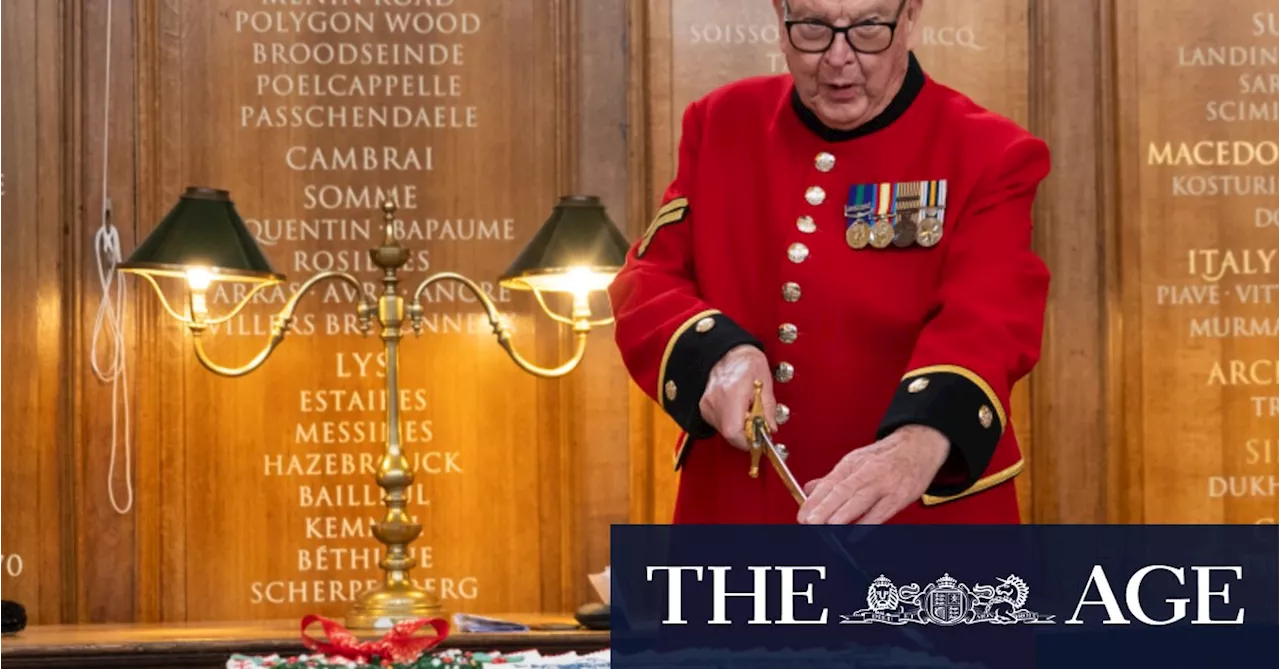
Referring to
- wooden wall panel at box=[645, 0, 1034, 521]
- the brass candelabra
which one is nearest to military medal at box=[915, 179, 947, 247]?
the brass candelabra

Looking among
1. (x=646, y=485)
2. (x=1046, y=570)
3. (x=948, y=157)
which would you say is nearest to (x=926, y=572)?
(x=1046, y=570)

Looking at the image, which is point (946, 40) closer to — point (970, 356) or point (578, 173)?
point (578, 173)

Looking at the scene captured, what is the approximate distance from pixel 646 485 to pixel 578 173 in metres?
0.80

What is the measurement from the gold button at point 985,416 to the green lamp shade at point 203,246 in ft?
7.75

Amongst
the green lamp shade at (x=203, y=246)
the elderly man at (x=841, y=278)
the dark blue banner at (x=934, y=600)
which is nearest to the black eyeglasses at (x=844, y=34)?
the elderly man at (x=841, y=278)

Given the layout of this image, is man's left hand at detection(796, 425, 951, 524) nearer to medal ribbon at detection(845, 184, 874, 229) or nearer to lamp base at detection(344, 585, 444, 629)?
medal ribbon at detection(845, 184, 874, 229)

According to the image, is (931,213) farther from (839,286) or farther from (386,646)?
(386,646)

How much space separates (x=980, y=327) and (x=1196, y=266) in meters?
2.97

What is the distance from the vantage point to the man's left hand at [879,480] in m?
1.40

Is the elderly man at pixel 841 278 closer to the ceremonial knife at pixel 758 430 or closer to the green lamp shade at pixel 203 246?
the ceremonial knife at pixel 758 430

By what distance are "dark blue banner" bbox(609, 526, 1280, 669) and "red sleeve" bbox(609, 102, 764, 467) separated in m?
0.32

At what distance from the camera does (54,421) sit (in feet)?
13.6

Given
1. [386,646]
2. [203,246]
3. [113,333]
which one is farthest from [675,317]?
[113,333]

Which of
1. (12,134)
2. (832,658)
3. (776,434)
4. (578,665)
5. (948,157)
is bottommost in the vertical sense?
(578,665)
